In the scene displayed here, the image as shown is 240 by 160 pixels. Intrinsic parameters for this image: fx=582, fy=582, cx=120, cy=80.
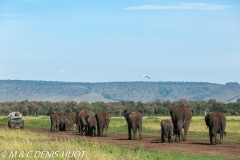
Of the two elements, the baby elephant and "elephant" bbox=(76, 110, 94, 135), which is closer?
the baby elephant

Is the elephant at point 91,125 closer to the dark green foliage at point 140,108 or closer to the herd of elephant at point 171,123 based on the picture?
the herd of elephant at point 171,123

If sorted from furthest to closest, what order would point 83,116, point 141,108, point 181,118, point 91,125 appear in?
1. point 141,108
2. point 83,116
3. point 91,125
4. point 181,118

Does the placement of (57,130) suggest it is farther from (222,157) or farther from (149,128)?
A: (222,157)

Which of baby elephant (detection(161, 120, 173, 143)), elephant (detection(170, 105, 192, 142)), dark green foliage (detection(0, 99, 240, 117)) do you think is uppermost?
dark green foliage (detection(0, 99, 240, 117))

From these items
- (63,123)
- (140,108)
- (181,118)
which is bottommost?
(63,123)

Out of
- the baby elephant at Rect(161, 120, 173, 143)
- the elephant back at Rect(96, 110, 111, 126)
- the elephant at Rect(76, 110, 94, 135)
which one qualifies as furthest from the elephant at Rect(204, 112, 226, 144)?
the elephant at Rect(76, 110, 94, 135)

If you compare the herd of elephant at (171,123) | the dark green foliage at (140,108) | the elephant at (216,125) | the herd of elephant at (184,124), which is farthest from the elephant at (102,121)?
the dark green foliage at (140,108)

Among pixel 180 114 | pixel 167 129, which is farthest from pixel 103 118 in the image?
pixel 167 129

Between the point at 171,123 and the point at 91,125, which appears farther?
the point at 91,125

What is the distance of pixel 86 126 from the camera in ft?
164

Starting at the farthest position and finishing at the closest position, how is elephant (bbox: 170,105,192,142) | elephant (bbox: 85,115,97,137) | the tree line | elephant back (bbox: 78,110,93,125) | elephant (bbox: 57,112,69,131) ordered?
1. the tree line
2. elephant (bbox: 57,112,69,131)
3. elephant back (bbox: 78,110,93,125)
4. elephant (bbox: 85,115,97,137)
5. elephant (bbox: 170,105,192,142)

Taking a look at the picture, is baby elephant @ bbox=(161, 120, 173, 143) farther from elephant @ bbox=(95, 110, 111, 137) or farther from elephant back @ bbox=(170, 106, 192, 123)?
elephant @ bbox=(95, 110, 111, 137)

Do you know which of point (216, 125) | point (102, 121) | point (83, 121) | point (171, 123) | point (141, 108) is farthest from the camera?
point (141, 108)

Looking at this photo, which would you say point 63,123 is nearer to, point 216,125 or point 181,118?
point 181,118
